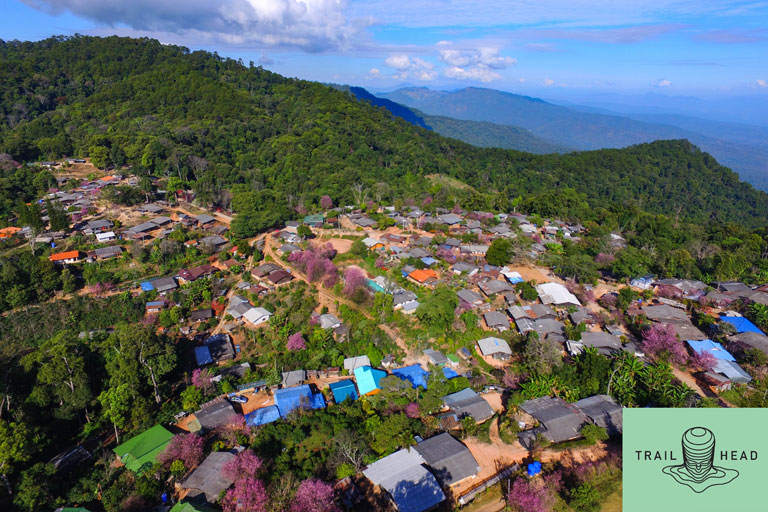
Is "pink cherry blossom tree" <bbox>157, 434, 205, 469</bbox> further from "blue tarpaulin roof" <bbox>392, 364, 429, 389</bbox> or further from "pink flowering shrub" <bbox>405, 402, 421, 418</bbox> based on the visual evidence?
"blue tarpaulin roof" <bbox>392, 364, 429, 389</bbox>

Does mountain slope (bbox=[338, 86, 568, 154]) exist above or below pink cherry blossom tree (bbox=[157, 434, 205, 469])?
above

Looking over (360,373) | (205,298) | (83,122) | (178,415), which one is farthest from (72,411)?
(83,122)

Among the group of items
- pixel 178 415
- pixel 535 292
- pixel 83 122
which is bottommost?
pixel 178 415

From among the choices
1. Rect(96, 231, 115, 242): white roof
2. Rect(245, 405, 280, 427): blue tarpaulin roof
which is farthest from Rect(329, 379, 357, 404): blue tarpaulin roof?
Rect(96, 231, 115, 242): white roof

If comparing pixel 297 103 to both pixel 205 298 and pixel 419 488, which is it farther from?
pixel 419 488

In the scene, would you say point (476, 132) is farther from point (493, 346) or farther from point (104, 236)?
point (493, 346)
